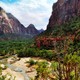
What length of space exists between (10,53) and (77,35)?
5033 cm

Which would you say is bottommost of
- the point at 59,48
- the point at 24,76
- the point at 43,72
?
the point at 24,76

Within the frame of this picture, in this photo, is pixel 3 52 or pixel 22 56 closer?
pixel 22 56

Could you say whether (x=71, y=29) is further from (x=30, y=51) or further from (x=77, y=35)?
(x=30, y=51)

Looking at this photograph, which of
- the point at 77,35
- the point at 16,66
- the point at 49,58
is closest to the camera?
the point at 16,66

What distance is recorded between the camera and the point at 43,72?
154ft

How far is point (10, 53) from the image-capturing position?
171250 millimetres

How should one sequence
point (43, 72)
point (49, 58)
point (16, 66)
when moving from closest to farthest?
point (43, 72), point (16, 66), point (49, 58)

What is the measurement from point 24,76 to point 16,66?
27484 mm

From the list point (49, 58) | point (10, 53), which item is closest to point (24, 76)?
point (49, 58)

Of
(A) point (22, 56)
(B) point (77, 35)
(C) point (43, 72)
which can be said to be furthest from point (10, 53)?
(C) point (43, 72)

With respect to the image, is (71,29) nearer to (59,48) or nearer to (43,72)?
(43,72)

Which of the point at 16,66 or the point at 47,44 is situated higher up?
the point at 47,44

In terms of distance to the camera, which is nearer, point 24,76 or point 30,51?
point 24,76

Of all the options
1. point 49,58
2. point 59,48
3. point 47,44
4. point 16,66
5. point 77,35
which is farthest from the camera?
point 47,44
